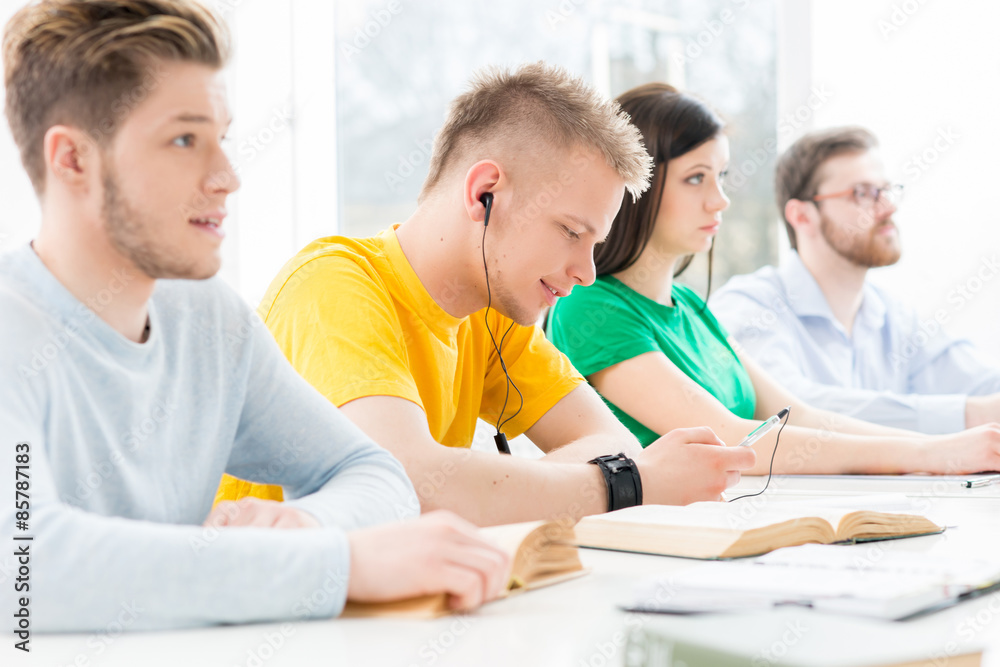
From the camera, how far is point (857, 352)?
8.59ft

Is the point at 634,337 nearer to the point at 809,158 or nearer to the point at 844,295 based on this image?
the point at 844,295

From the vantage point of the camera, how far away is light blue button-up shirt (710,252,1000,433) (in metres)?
2.21

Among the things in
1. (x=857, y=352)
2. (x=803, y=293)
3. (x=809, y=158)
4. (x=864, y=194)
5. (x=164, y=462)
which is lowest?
(x=164, y=462)

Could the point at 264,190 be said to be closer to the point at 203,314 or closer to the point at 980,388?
the point at 203,314

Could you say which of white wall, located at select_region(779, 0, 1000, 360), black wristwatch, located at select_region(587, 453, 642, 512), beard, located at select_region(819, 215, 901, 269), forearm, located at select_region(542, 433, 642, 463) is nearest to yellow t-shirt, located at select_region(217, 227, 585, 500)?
forearm, located at select_region(542, 433, 642, 463)

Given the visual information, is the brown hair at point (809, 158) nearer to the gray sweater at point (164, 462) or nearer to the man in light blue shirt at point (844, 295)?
the man in light blue shirt at point (844, 295)

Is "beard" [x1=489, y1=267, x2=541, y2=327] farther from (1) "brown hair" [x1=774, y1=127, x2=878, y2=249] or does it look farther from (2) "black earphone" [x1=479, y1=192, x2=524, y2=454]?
(1) "brown hair" [x1=774, y1=127, x2=878, y2=249]

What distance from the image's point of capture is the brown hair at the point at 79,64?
80 centimetres

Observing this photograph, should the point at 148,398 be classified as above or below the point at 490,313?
below

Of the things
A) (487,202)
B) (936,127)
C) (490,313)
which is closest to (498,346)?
(490,313)

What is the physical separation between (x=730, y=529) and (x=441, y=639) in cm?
39

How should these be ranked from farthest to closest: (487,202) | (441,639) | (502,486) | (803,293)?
(803,293), (487,202), (502,486), (441,639)

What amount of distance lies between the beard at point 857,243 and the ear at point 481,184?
158 cm

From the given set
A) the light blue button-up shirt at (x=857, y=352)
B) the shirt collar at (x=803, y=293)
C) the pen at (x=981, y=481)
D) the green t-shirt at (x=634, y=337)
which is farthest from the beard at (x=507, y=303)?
the shirt collar at (x=803, y=293)
